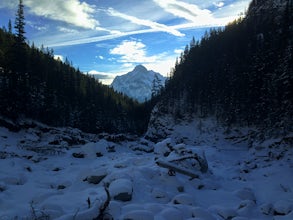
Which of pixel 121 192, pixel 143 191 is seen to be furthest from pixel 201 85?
pixel 121 192

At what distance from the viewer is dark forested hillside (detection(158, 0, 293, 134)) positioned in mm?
39688

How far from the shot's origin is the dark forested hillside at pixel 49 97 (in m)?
44.7

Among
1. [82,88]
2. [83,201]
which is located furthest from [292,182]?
[82,88]

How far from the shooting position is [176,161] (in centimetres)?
1645

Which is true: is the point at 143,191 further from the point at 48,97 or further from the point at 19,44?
the point at 48,97

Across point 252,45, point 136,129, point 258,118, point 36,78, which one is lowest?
point 136,129

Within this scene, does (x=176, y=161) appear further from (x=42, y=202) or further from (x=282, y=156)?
(x=282, y=156)

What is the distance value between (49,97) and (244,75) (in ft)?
135

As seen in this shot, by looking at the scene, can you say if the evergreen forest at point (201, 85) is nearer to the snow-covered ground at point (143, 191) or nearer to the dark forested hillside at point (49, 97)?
the dark forested hillside at point (49, 97)

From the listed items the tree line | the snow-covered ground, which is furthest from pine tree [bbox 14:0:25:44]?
the snow-covered ground

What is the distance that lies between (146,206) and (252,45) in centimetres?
7381

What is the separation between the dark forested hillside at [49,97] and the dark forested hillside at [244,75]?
66.3 feet

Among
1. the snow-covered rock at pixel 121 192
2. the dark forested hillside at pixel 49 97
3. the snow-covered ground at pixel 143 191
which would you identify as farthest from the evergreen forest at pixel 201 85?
the snow-covered rock at pixel 121 192

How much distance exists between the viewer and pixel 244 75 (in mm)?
60531
